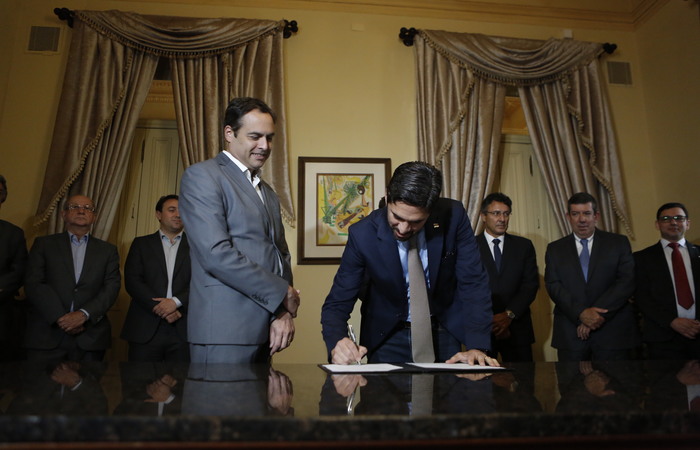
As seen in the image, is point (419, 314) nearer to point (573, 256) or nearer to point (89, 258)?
point (573, 256)

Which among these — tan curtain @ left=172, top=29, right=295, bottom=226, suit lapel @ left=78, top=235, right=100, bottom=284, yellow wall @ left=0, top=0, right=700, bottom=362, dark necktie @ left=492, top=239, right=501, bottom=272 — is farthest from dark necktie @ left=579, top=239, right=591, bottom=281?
suit lapel @ left=78, top=235, right=100, bottom=284

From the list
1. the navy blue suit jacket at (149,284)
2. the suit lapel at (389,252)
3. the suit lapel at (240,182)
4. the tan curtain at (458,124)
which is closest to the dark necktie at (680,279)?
the tan curtain at (458,124)

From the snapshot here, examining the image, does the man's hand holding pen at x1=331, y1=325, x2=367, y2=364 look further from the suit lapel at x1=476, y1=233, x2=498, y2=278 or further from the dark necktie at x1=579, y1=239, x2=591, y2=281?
the dark necktie at x1=579, y1=239, x2=591, y2=281

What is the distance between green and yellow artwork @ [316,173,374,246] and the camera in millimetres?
4410

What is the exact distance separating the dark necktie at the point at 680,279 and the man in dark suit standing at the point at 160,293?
133 inches

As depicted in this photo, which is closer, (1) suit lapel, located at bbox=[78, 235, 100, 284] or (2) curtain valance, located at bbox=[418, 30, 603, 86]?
(1) suit lapel, located at bbox=[78, 235, 100, 284]

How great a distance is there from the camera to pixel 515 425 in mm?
692

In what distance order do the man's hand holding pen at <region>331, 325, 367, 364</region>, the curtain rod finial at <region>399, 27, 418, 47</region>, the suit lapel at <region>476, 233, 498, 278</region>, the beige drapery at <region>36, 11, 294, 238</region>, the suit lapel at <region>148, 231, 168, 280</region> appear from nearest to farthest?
the man's hand holding pen at <region>331, 325, 367, 364</region> → the suit lapel at <region>148, 231, 168, 280</region> → the suit lapel at <region>476, 233, 498, 278</region> → the beige drapery at <region>36, 11, 294, 238</region> → the curtain rod finial at <region>399, 27, 418, 47</region>

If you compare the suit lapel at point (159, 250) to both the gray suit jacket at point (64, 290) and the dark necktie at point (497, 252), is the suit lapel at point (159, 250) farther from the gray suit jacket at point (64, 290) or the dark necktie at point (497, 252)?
the dark necktie at point (497, 252)

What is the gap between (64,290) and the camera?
338 centimetres

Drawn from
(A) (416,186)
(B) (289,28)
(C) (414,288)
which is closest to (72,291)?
(C) (414,288)

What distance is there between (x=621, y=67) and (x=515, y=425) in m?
5.40

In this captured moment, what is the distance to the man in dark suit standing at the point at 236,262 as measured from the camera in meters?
1.94

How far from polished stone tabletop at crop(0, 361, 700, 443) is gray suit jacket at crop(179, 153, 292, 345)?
0.82 m
